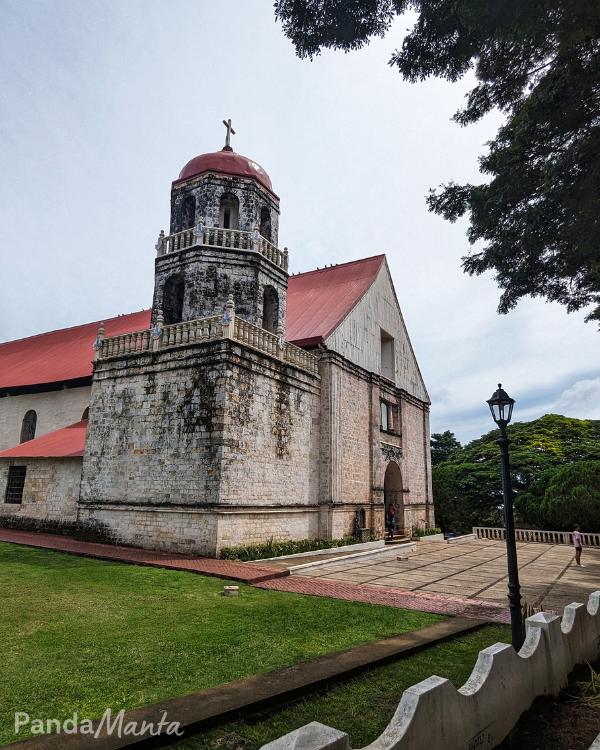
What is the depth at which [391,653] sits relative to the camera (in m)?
5.18

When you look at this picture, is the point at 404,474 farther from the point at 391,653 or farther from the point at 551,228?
the point at 391,653

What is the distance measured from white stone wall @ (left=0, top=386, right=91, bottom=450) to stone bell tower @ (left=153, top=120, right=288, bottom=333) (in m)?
7.44

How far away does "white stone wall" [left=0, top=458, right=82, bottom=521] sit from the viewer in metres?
16.3

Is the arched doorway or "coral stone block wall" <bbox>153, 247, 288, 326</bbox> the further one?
the arched doorway

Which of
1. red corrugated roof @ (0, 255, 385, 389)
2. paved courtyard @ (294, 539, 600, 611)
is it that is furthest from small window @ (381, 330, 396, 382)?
paved courtyard @ (294, 539, 600, 611)

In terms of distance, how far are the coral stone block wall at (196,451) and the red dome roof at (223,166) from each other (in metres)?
6.62

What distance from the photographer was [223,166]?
1656 centimetres

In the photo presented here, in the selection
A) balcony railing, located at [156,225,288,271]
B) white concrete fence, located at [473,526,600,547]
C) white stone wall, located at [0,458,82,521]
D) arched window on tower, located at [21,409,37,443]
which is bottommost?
white concrete fence, located at [473,526,600,547]

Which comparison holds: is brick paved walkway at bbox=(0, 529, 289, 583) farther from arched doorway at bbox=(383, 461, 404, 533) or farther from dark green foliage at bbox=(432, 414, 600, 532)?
dark green foliage at bbox=(432, 414, 600, 532)

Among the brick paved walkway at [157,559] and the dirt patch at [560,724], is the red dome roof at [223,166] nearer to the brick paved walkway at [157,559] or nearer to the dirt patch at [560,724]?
the brick paved walkway at [157,559]

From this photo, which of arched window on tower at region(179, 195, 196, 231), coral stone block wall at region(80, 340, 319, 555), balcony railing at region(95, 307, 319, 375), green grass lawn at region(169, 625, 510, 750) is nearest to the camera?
green grass lawn at region(169, 625, 510, 750)

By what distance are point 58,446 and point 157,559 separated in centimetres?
797

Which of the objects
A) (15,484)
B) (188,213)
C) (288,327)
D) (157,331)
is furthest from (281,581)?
(15,484)

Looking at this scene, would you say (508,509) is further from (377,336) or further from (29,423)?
(29,423)
